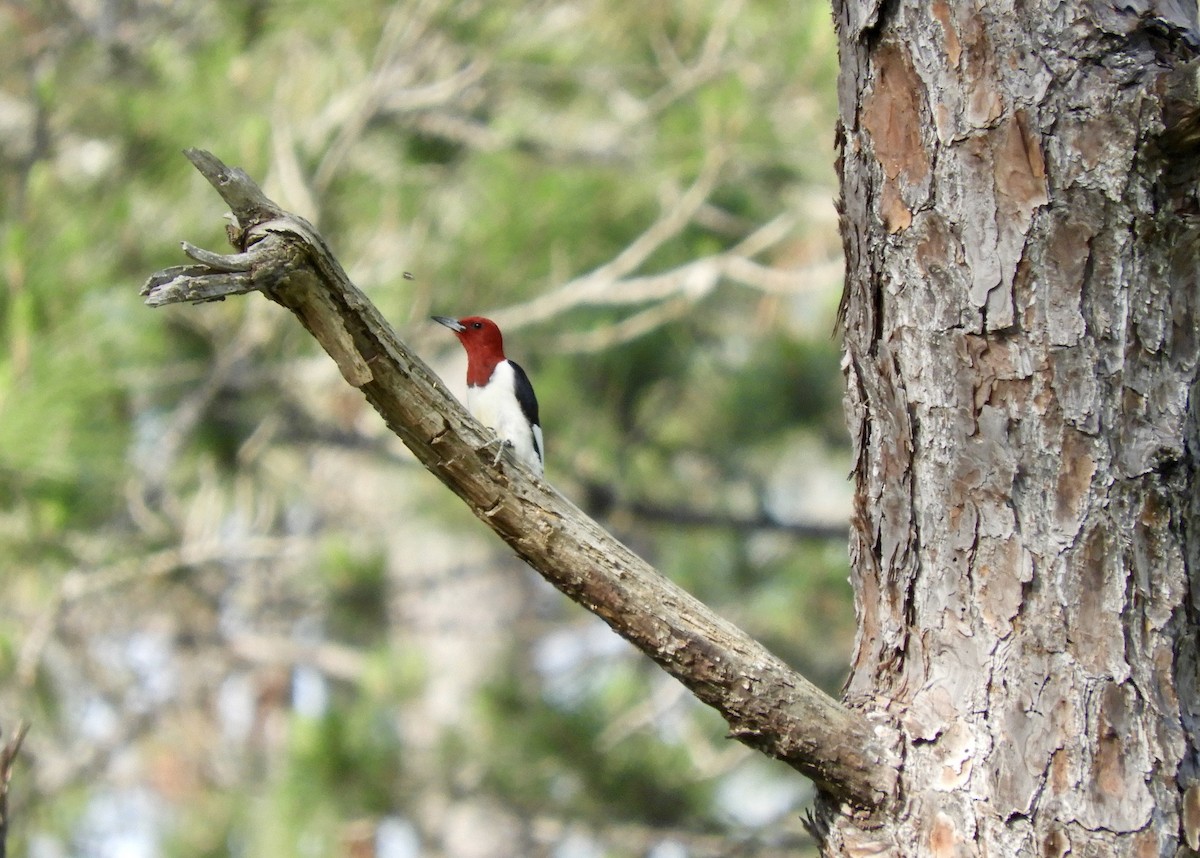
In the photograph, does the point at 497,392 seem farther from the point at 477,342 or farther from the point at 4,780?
the point at 4,780

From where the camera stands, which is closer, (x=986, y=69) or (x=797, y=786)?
(x=986, y=69)

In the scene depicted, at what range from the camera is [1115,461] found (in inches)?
66.4

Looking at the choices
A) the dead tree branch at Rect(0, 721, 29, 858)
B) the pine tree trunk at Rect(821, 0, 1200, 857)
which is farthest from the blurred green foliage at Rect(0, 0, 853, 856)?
the pine tree trunk at Rect(821, 0, 1200, 857)

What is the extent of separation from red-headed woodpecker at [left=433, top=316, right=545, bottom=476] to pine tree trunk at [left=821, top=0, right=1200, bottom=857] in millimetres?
1381

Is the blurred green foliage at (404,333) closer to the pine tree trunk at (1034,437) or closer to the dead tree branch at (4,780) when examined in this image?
the dead tree branch at (4,780)

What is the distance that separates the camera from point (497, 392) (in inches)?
127

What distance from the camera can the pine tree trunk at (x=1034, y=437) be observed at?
5.42 ft

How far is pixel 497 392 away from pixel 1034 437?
1.73 m

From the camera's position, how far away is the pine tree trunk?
1653 mm

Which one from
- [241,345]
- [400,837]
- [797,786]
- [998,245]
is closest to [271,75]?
[241,345]

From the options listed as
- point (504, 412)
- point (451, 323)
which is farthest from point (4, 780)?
point (451, 323)

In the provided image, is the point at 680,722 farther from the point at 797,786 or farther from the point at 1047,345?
the point at 1047,345

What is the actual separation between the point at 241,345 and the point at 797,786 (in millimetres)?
3563

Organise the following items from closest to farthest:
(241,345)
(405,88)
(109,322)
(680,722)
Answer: (109,322) → (241,345) → (405,88) → (680,722)
